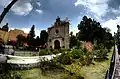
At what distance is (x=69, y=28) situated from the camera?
4653 cm

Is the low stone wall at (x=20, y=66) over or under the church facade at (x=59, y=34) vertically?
under

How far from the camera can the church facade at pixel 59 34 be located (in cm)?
4612

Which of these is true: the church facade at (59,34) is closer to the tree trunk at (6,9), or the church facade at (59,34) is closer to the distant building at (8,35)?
the distant building at (8,35)

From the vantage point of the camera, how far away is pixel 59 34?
47.9 m

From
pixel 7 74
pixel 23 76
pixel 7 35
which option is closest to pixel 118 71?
pixel 23 76

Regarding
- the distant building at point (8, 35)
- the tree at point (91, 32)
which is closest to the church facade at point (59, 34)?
the tree at point (91, 32)

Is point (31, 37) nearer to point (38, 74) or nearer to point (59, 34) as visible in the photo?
point (59, 34)

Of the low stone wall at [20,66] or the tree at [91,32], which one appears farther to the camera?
the tree at [91,32]

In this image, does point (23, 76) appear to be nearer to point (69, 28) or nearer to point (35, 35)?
point (69, 28)

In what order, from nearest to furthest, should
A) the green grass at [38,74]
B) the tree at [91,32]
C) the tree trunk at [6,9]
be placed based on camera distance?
the tree trunk at [6,9], the green grass at [38,74], the tree at [91,32]

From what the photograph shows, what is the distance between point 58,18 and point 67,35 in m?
7.02

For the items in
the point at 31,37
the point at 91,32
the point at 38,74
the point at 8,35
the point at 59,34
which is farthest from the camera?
the point at 31,37

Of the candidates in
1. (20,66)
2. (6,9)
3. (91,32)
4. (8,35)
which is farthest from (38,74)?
(8,35)

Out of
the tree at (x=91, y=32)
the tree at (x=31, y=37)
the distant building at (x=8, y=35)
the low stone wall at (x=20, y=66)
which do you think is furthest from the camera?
the tree at (x=31, y=37)
